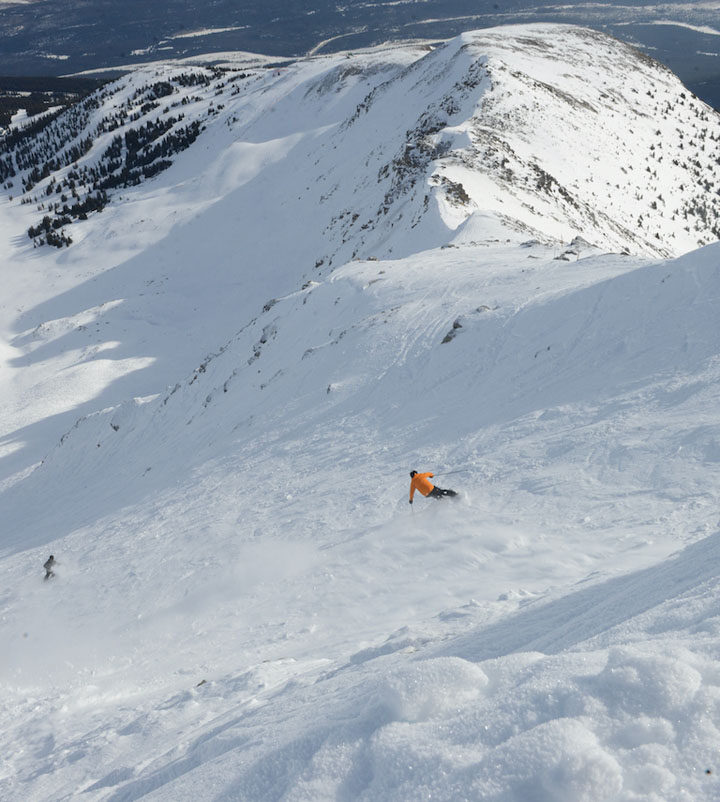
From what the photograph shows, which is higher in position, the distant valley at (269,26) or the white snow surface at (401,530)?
the distant valley at (269,26)

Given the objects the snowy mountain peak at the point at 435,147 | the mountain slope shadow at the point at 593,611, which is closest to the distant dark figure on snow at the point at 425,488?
the mountain slope shadow at the point at 593,611

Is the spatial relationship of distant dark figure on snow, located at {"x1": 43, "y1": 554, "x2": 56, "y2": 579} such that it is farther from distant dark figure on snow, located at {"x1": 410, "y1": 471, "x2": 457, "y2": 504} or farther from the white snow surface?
distant dark figure on snow, located at {"x1": 410, "y1": 471, "x2": 457, "y2": 504}

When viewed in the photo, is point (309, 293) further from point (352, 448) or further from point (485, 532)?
point (485, 532)

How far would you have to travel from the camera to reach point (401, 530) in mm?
9398

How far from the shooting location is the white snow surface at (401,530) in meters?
3.26

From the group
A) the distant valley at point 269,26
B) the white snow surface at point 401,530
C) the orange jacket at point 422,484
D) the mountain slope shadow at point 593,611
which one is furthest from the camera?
the distant valley at point 269,26

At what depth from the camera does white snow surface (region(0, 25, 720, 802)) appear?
3.26 metres

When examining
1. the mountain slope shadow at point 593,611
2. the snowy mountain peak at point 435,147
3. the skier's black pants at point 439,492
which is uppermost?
the snowy mountain peak at point 435,147

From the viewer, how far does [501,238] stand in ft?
79.6

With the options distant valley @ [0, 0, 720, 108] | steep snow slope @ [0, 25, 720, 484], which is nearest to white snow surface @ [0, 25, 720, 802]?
steep snow slope @ [0, 25, 720, 484]

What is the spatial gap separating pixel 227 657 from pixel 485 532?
3.80 metres

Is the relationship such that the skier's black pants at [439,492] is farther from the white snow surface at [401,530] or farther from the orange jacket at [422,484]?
the white snow surface at [401,530]

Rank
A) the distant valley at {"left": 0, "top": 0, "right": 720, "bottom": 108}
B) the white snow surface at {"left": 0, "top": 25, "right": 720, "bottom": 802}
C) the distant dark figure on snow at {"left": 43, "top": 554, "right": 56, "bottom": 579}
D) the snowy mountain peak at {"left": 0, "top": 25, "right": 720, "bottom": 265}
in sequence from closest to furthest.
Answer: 1. the white snow surface at {"left": 0, "top": 25, "right": 720, "bottom": 802}
2. the distant dark figure on snow at {"left": 43, "top": 554, "right": 56, "bottom": 579}
3. the snowy mountain peak at {"left": 0, "top": 25, "right": 720, "bottom": 265}
4. the distant valley at {"left": 0, "top": 0, "right": 720, "bottom": 108}

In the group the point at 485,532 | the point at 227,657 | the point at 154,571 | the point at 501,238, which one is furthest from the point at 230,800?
the point at 501,238
